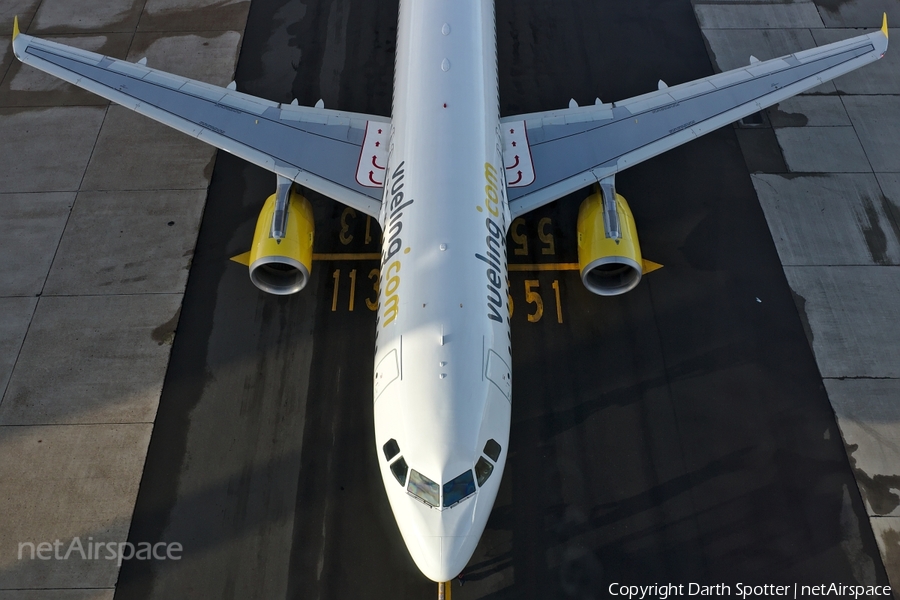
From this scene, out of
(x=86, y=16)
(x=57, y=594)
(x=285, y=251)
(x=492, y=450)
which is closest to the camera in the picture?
(x=492, y=450)

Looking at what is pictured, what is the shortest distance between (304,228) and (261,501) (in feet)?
21.5

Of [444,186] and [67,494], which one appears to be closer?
[444,186]

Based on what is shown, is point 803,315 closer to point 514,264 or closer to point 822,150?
point 822,150

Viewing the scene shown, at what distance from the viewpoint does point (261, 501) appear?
12031 mm

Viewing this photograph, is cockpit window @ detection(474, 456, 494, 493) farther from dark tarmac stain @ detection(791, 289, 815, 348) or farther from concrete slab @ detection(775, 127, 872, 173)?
concrete slab @ detection(775, 127, 872, 173)

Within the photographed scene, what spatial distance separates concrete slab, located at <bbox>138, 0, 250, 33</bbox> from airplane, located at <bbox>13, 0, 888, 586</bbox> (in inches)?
273

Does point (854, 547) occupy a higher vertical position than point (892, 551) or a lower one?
higher

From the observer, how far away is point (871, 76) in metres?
19.0

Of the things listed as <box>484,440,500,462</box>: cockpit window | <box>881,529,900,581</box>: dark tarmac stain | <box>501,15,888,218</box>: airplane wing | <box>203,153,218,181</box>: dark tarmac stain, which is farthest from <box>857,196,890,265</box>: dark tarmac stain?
<box>203,153,218,181</box>: dark tarmac stain

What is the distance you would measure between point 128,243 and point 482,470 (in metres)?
12.8

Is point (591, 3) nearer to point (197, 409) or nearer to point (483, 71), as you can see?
point (483, 71)

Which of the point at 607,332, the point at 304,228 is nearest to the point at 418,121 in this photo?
the point at 304,228

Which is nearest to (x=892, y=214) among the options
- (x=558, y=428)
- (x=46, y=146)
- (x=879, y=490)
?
(x=879, y=490)

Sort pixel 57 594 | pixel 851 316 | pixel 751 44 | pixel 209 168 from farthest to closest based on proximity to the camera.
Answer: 1. pixel 751 44
2. pixel 209 168
3. pixel 851 316
4. pixel 57 594
